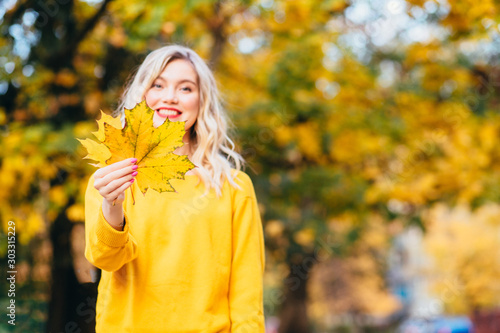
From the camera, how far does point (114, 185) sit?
1.50 m

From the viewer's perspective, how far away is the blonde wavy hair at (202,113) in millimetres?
2033

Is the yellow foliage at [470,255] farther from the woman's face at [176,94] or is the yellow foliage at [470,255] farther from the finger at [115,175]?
the finger at [115,175]

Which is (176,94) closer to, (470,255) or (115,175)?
(115,175)

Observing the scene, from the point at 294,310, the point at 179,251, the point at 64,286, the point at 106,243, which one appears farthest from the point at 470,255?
the point at 106,243

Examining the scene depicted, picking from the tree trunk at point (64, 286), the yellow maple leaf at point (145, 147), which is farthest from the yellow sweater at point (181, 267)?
the tree trunk at point (64, 286)

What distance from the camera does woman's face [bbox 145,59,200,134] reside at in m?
2.00

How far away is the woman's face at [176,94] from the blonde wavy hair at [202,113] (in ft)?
0.08

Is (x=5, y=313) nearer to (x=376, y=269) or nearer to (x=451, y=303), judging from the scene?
(x=376, y=269)

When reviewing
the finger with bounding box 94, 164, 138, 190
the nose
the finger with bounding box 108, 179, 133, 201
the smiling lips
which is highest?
the nose

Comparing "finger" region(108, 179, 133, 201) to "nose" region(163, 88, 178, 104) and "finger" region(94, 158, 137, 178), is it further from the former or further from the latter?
"nose" region(163, 88, 178, 104)

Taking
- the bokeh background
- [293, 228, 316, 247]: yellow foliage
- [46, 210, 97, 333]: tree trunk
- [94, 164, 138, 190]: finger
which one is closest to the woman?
[94, 164, 138, 190]: finger

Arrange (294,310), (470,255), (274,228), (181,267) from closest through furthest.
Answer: (181,267) → (274,228) → (294,310) → (470,255)

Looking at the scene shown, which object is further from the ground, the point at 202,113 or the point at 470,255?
the point at 202,113

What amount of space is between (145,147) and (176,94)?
0.54 meters
